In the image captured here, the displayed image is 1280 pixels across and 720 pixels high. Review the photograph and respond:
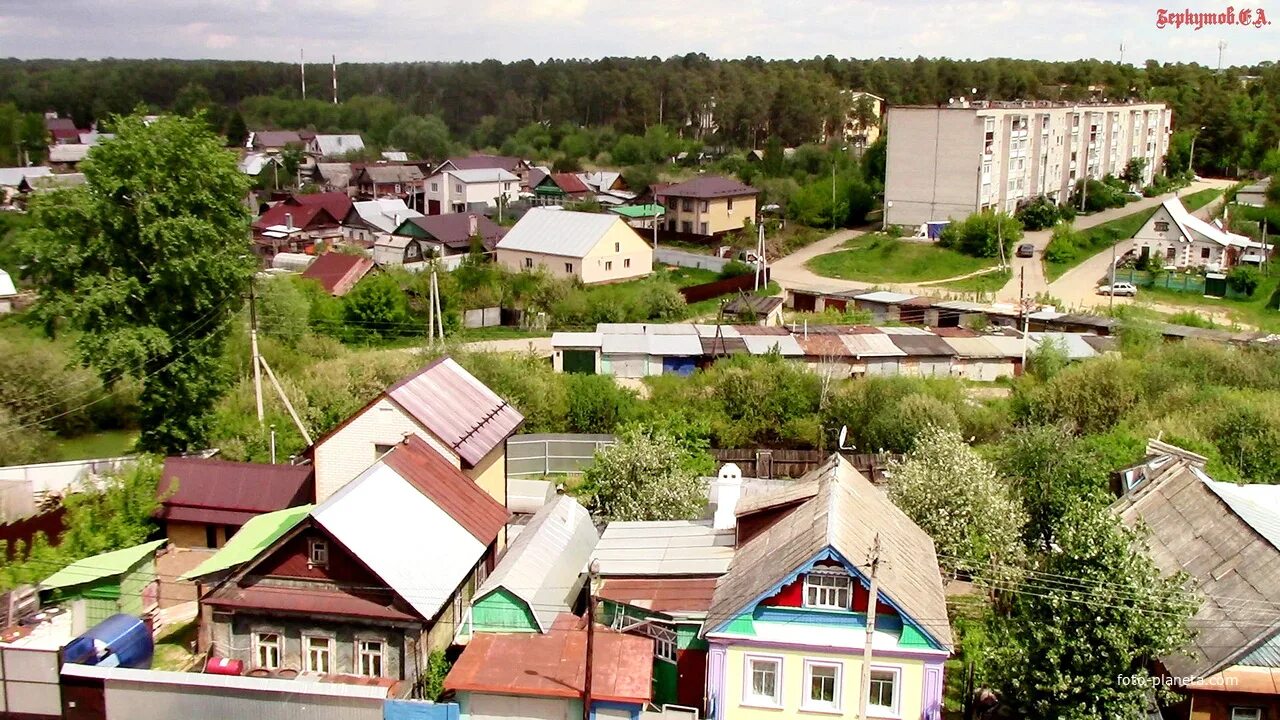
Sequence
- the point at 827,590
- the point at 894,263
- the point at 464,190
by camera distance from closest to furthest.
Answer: the point at 827,590
the point at 894,263
the point at 464,190

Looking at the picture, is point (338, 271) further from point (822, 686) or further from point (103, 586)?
point (822, 686)

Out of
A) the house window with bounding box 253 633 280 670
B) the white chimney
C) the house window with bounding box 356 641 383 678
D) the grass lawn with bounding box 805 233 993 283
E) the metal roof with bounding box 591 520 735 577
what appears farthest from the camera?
the grass lawn with bounding box 805 233 993 283

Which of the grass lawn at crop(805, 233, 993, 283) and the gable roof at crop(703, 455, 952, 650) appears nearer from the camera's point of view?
the gable roof at crop(703, 455, 952, 650)

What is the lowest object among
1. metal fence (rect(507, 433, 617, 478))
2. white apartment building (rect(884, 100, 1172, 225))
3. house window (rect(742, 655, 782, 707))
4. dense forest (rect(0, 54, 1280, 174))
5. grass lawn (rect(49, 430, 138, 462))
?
grass lawn (rect(49, 430, 138, 462))

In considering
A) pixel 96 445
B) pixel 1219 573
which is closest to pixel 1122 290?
pixel 1219 573

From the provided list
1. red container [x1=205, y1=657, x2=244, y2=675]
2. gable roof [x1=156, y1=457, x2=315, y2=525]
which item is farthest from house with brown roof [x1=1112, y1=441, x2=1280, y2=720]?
gable roof [x1=156, y1=457, x2=315, y2=525]

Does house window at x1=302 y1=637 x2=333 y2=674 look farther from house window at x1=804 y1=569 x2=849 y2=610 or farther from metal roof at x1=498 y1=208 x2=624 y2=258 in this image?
metal roof at x1=498 y1=208 x2=624 y2=258

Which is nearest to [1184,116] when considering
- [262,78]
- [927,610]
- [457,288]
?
[457,288]
